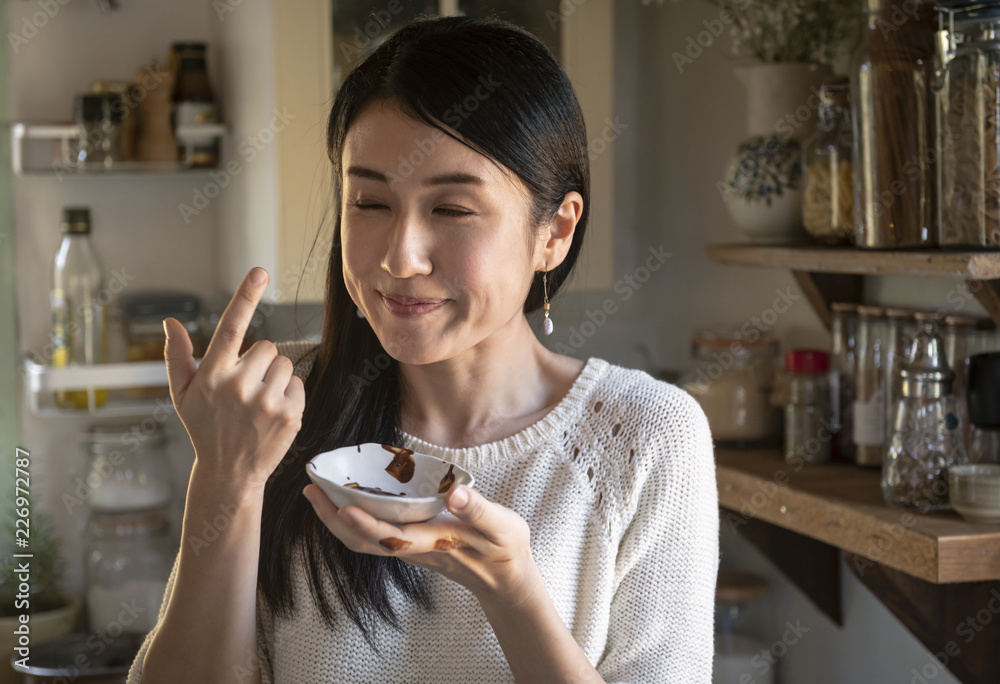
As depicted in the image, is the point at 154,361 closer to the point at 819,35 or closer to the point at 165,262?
the point at 165,262

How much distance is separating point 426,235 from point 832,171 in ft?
2.71

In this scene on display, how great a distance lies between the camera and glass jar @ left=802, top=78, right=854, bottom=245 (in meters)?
1.44

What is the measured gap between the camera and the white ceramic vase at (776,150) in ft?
5.15

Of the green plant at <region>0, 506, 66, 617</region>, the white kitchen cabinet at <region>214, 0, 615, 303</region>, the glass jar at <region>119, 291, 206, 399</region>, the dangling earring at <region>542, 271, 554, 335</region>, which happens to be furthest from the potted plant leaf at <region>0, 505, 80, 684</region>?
the dangling earring at <region>542, 271, 554, 335</region>

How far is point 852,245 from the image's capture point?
144 cm

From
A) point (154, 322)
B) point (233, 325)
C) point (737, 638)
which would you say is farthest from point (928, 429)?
point (154, 322)

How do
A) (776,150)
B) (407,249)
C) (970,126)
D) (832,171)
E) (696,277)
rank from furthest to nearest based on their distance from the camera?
(696,277)
(776,150)
(832,171)
(970,126)
(407,249)

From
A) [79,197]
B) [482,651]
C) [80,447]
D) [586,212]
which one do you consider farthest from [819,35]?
[80,447]

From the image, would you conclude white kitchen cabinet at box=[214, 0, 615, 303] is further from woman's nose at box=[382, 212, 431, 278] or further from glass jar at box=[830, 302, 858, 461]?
woman's nose at box=[382, 212, 431, 278]

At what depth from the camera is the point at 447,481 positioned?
824 millimetres

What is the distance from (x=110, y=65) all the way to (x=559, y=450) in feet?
5.19

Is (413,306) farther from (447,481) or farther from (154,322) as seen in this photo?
(154,322)

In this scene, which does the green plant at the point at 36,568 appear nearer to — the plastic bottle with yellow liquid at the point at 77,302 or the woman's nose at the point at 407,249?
the plastic bottle with yellow liquid at the point at 77,302

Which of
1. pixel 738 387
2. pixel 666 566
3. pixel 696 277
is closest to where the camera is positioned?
pixel 666 566
